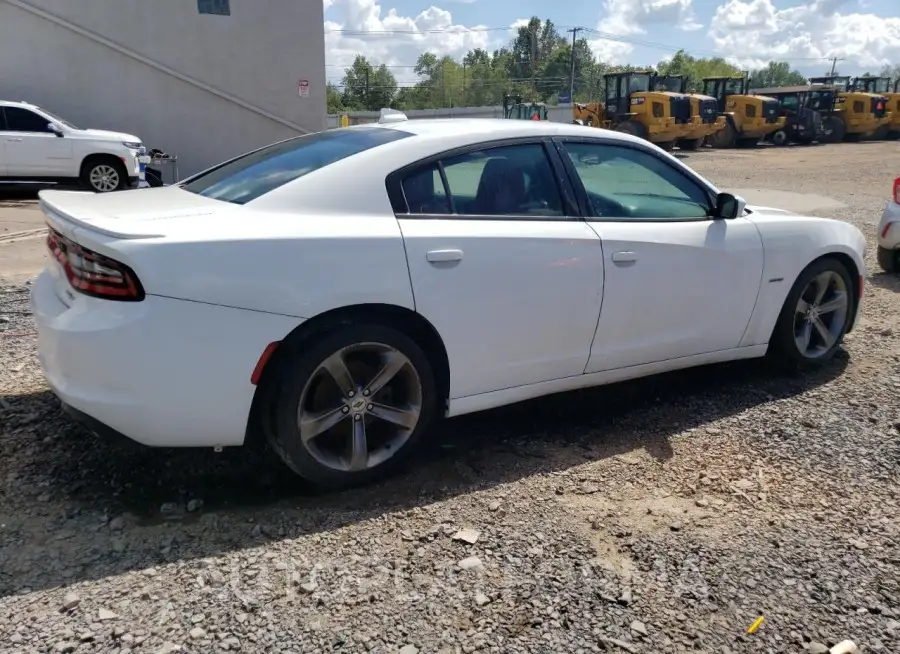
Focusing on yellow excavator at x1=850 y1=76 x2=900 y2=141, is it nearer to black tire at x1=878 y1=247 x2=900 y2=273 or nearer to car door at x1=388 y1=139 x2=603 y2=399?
black tire at x1=878 y1=247 x2=900 y2=273

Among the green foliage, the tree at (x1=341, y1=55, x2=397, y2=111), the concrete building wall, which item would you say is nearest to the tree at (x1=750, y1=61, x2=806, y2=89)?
the green foliage

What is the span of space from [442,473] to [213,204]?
1575 millimetres

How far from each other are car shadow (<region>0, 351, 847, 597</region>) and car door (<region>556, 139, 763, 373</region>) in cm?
39

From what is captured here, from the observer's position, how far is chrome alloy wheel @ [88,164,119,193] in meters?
14.0

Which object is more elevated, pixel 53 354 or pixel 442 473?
pixel 53 354

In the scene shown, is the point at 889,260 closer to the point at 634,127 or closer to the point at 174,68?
the point at 174,68

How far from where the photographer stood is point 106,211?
3182 mm

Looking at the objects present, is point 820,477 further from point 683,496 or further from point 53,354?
point 53,354

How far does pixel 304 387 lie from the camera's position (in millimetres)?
3041

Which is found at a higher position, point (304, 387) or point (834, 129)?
point (834, 129)

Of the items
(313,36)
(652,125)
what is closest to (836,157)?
(652,125)

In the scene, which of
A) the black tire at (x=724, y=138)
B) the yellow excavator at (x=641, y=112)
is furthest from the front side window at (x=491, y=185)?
the black tire at (x=724, y=138)

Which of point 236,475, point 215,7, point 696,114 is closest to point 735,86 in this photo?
point 696,114

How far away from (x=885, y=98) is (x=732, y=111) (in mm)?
9052
